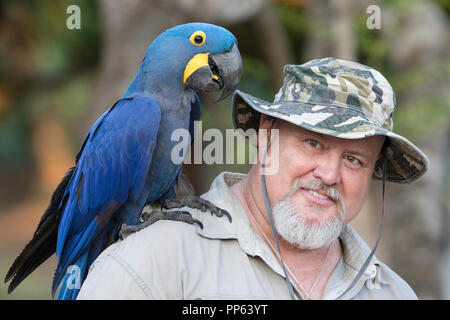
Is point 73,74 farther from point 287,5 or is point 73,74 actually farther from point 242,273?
point 242,273

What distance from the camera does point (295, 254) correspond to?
166cm

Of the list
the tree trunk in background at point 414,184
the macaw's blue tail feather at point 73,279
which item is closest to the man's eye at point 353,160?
the macaw's blue tail feather at point 73,279

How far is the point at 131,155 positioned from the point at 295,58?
16.5ft

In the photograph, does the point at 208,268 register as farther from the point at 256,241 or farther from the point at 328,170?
the point at 328,170

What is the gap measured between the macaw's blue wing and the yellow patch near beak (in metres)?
0.19

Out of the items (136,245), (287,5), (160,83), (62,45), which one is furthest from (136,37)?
(136,245)

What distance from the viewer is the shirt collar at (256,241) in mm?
1555

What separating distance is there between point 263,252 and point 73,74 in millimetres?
6778

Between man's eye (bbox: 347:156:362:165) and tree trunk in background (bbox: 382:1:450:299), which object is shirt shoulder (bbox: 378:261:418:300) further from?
tree trunk in background (bbox: 382:1:450:299)

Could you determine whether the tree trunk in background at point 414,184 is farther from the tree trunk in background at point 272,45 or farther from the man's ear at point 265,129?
the man's ear at point 265,129

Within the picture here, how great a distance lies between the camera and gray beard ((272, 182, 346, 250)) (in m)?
1.58

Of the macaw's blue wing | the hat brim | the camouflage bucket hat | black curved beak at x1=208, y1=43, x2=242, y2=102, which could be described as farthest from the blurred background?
the camouflage bucket hat

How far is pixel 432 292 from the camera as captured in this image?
5.20m

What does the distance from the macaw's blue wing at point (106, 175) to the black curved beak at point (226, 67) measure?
0.95 feet
